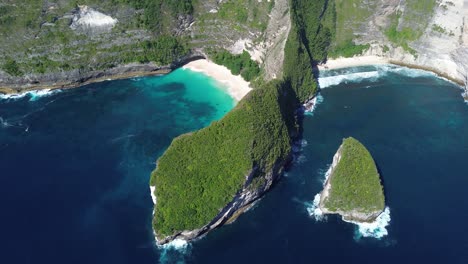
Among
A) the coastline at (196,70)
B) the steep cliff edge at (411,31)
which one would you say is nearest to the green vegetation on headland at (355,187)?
the coastline at (196,70)

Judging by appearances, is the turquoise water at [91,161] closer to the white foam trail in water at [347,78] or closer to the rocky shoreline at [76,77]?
the rocky shoreline at [76,77]

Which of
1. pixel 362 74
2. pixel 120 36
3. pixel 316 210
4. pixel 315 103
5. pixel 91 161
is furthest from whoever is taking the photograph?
pixel 362 74

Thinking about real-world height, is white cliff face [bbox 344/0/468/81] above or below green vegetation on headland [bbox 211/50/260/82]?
above

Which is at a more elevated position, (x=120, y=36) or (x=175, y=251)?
(x=120, y=36)

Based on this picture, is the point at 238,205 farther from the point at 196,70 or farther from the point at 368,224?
the point at 196,70

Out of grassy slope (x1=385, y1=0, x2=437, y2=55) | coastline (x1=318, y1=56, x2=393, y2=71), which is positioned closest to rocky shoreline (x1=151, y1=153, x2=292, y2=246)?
coastline (x1=318, y1=56, x2=393, y2=71)

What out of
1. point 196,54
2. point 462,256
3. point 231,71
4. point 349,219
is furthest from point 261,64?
point 462,256

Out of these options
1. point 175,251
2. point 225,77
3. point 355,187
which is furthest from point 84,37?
point 355,187

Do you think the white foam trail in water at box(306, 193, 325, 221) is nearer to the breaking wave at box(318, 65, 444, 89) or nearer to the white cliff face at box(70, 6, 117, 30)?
the breaking wave at box(318, 65, 444, 89)
